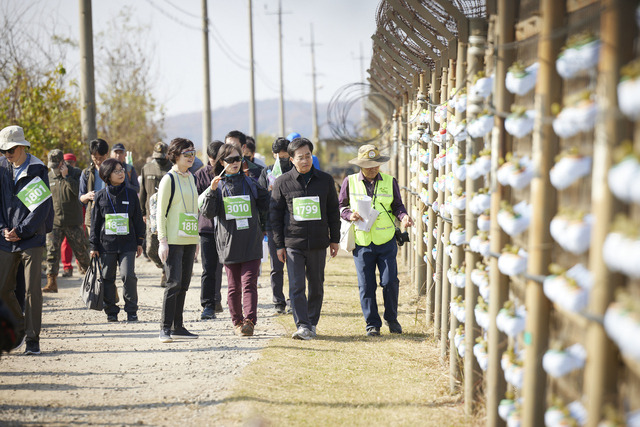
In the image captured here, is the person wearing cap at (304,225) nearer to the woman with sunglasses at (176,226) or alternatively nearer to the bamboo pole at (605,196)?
the woman with sunglasses at (176,226)

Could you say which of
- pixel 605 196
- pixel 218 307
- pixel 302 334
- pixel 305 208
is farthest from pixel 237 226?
pixel 605 196

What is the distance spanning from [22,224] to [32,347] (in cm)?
110

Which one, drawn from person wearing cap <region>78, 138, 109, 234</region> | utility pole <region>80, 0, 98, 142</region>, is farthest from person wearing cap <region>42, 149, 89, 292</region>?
utility pole <region>80, 0, 98, 142</region>

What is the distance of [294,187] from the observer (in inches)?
285

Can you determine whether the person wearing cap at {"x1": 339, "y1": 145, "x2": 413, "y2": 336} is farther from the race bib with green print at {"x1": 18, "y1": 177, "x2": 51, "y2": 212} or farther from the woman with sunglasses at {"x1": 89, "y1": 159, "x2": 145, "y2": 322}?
the race bib with green print at {"x1": 18, "y1": 177, "x2": 51, "y2": 212}

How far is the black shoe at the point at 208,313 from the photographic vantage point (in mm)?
8383

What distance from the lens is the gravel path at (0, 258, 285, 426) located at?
194 inches

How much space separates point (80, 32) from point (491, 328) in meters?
10.3

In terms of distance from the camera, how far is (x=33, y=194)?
6.50 meters

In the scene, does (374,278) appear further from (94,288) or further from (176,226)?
(94,288)

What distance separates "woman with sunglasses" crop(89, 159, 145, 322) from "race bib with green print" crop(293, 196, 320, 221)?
2.01 m

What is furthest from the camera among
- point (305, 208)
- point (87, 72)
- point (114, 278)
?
point (87, 72)

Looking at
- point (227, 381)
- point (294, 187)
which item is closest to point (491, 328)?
point (227, 381)

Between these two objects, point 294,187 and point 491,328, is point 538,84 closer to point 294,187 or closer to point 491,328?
point 491,328
